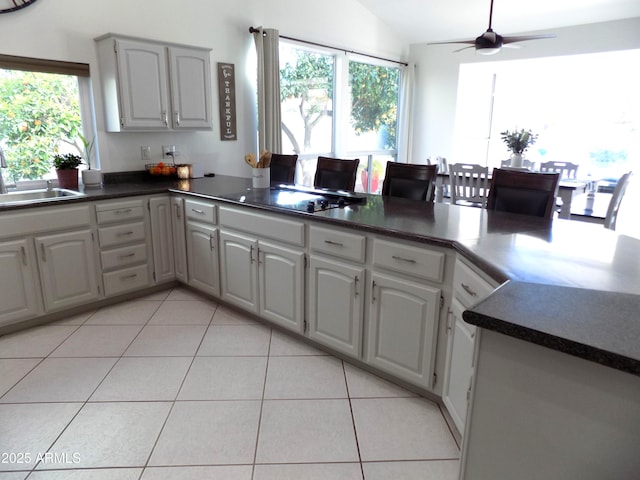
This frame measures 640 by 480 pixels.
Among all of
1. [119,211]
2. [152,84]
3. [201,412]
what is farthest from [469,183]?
[201,412]

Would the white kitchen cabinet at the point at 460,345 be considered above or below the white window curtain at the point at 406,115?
below

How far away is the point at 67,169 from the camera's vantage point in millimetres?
3393

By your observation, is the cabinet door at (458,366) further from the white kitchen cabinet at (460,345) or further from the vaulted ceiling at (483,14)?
the vaulted ceiling at (483,14)

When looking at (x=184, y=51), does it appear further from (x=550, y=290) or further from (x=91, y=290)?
(x=550, y=290)

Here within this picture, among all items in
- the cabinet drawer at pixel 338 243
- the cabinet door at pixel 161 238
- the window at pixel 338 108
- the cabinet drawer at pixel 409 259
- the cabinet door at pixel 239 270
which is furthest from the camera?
the window at pixel 338 108

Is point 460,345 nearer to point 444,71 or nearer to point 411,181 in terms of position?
point 411,181

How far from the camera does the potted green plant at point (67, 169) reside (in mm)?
3383

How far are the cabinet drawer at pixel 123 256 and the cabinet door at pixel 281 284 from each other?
120 cm

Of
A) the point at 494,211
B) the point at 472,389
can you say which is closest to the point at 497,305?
the point at 472,389

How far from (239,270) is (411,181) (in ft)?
4.63

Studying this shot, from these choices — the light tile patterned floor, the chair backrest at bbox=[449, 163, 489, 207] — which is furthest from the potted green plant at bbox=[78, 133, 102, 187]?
the chair backrest at bbox=[449, 163, 489, 207]

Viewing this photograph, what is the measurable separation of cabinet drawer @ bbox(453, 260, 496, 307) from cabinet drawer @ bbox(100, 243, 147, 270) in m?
2.55

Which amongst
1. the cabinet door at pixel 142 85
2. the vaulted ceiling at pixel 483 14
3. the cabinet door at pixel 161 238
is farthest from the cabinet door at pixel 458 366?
the vaulted ceiling at pixel 483 14

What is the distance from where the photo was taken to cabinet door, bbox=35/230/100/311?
9.58 feet
